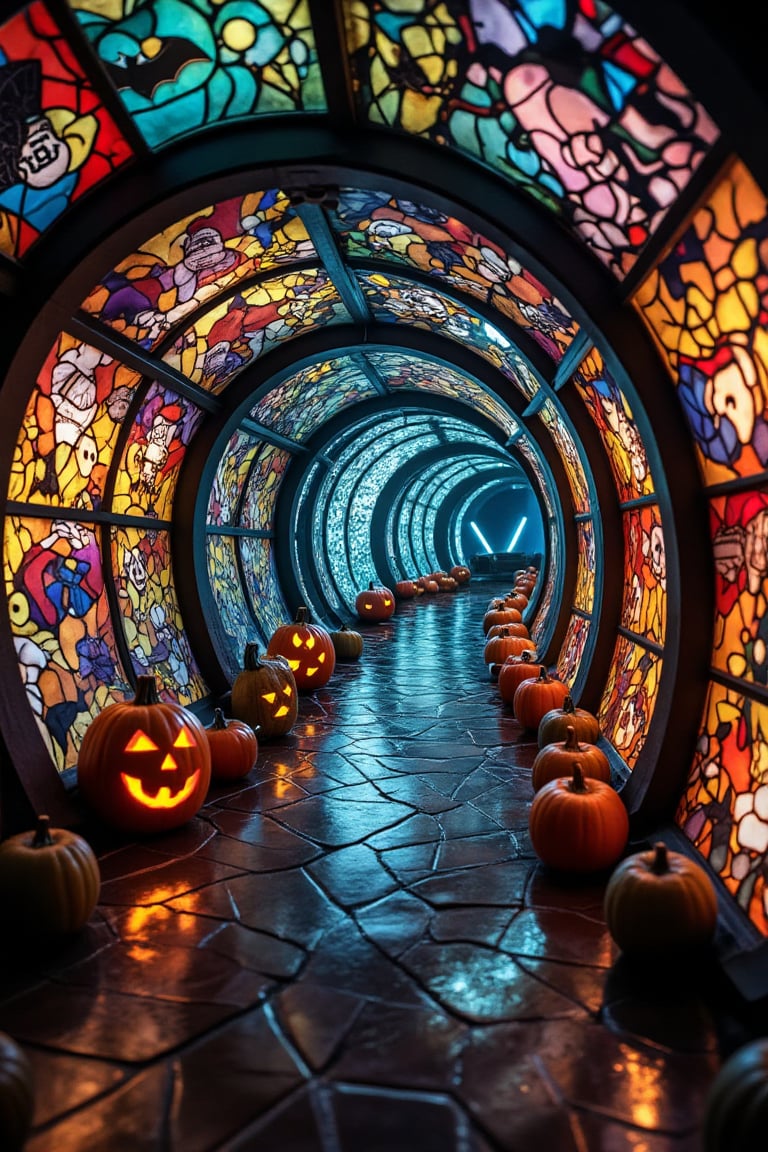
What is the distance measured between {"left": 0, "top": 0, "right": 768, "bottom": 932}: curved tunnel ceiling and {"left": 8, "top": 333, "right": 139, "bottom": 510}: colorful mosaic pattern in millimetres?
27

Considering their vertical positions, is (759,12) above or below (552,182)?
below

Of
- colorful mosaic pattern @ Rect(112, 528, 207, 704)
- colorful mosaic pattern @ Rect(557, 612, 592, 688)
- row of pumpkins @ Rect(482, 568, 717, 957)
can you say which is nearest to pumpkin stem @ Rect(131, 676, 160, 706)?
colorful mosaic pattern @ Rect(112, 528, 207, 704)

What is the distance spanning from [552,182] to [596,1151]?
4.07 m

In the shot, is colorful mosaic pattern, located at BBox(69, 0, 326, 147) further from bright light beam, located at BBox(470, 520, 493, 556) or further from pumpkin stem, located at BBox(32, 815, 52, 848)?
bright light beam, located at BBox(470, 520, 493, 556)

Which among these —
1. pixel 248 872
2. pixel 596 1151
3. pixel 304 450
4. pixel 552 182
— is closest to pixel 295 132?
pixel 552 182

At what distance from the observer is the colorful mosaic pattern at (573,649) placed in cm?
785

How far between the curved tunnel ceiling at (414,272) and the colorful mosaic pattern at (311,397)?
2.56m

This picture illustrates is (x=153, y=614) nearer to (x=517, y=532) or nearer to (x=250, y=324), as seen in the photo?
(x=250, y=324)

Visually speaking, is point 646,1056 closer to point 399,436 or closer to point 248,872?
point 248,872

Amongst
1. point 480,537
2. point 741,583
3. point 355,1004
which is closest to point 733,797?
point 741,583

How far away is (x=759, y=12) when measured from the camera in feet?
7.82

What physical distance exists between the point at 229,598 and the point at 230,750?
15.5ft

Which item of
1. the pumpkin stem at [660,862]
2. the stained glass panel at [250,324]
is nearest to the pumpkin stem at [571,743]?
the pumpkin stem at [660,862]

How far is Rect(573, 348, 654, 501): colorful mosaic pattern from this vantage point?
564 centimetres
